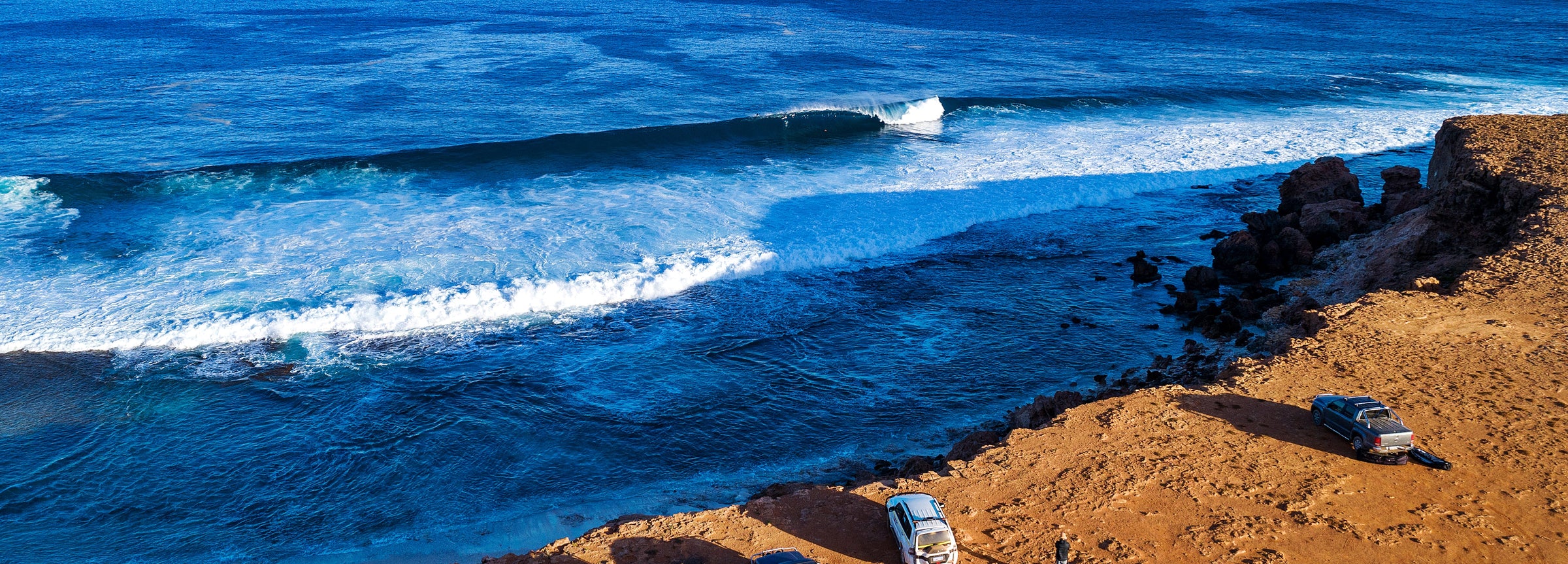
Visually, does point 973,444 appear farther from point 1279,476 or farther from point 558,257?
point 558,257

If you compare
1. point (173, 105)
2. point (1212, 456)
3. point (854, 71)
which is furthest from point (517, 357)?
point (854, 71)

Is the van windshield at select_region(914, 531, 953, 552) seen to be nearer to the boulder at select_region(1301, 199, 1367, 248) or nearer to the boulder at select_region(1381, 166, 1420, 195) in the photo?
the boulder at select_region(1301, 199, 1367, 248)

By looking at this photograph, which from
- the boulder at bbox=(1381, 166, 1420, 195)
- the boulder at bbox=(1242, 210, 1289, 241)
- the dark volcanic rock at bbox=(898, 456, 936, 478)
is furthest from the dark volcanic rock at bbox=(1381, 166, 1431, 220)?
the dark volcanic rock at bbox=(898, 456, 936, 478)

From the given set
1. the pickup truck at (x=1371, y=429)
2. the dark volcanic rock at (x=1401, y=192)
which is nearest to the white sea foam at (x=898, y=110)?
the dark volcanic rock at (x=1401, y=192)

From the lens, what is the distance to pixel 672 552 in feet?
35.8

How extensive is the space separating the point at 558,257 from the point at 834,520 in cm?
1430

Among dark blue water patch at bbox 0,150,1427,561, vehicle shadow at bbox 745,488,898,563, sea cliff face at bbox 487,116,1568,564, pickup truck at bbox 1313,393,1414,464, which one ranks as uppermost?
pickup truck at bbox 1313,393,1414,464

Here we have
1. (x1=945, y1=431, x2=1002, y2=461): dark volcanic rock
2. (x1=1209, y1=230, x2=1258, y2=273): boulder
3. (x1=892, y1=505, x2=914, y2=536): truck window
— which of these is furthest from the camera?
(x1=1209, y1=230, x2=1258, y2=273): boulder

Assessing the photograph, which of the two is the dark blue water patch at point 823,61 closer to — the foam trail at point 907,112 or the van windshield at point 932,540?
the foam trail at point 907,112

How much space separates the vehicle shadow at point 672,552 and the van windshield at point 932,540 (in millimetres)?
2013

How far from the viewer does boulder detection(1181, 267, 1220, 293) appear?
69.2ft

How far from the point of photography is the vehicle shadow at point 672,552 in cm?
1071

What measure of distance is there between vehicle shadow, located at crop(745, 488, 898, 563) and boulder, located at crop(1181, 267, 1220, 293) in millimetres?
12586

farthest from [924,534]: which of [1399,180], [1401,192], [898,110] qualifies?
[898,110]
